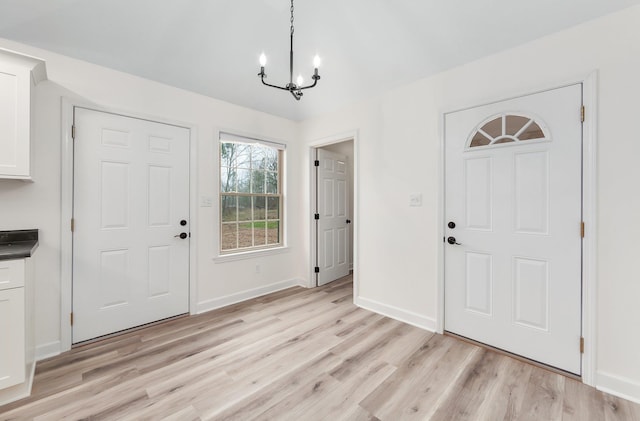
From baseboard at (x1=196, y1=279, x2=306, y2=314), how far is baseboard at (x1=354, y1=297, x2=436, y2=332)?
111 centimetres

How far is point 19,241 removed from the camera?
2.11 m

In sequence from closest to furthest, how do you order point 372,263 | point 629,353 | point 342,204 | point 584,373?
point 629,353 → point 584,373 → point 372,263 → point 342,204

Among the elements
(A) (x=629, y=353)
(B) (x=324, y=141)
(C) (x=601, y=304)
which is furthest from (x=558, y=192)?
(B) (x=324, y=141)

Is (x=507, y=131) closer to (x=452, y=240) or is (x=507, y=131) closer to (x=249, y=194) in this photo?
(x=452, y=240)

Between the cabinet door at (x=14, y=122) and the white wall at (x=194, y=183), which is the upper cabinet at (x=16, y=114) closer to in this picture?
the cabinet door at (x=14, y=122)

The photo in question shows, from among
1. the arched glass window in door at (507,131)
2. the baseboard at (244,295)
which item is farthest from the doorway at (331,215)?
the arched glass window in door at (507,131)

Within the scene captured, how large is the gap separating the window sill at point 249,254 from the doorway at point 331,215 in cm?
52

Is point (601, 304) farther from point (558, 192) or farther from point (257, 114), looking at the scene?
point (257, 114)

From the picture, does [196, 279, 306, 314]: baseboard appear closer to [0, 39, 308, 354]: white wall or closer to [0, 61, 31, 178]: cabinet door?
[0, 39, 308, 354]: white wall

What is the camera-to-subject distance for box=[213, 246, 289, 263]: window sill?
131 inches

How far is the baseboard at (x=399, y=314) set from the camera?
2732 millimetres

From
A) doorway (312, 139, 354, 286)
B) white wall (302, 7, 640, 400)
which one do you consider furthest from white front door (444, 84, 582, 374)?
doorway (312, 139, 354, 286)

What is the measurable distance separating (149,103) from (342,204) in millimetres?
2916

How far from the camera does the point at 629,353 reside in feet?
5.84
